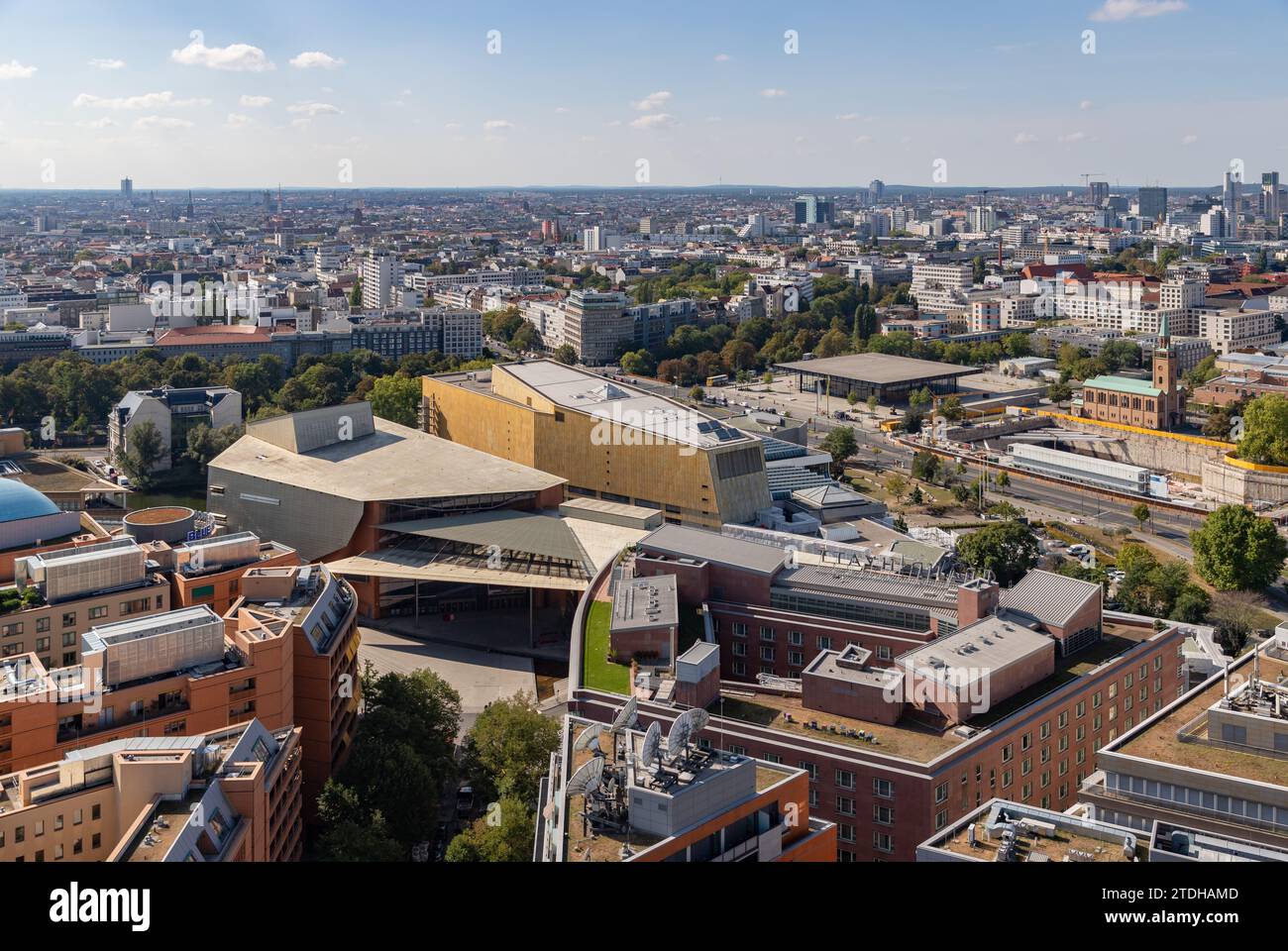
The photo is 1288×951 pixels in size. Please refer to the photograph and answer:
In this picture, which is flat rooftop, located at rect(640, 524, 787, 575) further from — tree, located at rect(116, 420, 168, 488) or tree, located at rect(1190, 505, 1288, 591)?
tree, located at rect(116, 420, 168, 488)

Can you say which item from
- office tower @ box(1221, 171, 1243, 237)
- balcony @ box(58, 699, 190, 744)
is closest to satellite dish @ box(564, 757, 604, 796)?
balcony @ box(58, 699, 190, 744)

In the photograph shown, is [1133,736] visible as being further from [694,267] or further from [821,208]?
[821,208]

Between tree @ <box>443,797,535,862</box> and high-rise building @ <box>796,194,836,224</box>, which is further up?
high-rise building @ <box>796,194,836,224</box>

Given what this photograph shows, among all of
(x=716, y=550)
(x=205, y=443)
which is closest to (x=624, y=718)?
(x=716, y=550)

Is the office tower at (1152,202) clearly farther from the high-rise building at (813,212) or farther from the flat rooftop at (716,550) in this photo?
the flat rooftop at (716,550)

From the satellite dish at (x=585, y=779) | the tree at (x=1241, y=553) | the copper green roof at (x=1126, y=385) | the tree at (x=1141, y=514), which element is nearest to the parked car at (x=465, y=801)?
the satellite dish at (x=585, y=779)

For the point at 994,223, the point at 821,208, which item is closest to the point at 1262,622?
the point at 994,223
